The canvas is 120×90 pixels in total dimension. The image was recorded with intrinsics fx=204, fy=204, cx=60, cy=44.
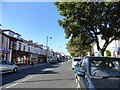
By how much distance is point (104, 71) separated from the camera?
6.46 meters

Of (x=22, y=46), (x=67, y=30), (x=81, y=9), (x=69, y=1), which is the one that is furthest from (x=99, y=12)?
(x=22, y=46)

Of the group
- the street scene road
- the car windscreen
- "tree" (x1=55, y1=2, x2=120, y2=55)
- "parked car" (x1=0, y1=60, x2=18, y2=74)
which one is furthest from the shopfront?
the car windscreen

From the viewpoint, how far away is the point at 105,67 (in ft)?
22.1

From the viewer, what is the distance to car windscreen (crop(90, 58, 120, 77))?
20.7 ft

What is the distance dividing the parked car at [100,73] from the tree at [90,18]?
8.67 metres

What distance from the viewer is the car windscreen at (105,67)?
6305 mm

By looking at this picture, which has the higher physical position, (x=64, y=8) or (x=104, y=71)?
(x=64, y=8)

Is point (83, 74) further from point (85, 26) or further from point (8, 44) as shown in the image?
point (8, 44)

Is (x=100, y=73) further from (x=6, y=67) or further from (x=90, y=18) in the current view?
(x=6, y=67)

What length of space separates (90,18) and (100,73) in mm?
11933

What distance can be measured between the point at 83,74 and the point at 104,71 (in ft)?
2.49

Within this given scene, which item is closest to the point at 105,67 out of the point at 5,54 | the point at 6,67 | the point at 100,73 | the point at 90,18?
the point at 100,73

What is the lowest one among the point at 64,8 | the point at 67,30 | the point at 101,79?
the point at 101,79

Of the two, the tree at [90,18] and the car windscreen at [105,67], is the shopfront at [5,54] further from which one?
the car windscreen at [105,67]
